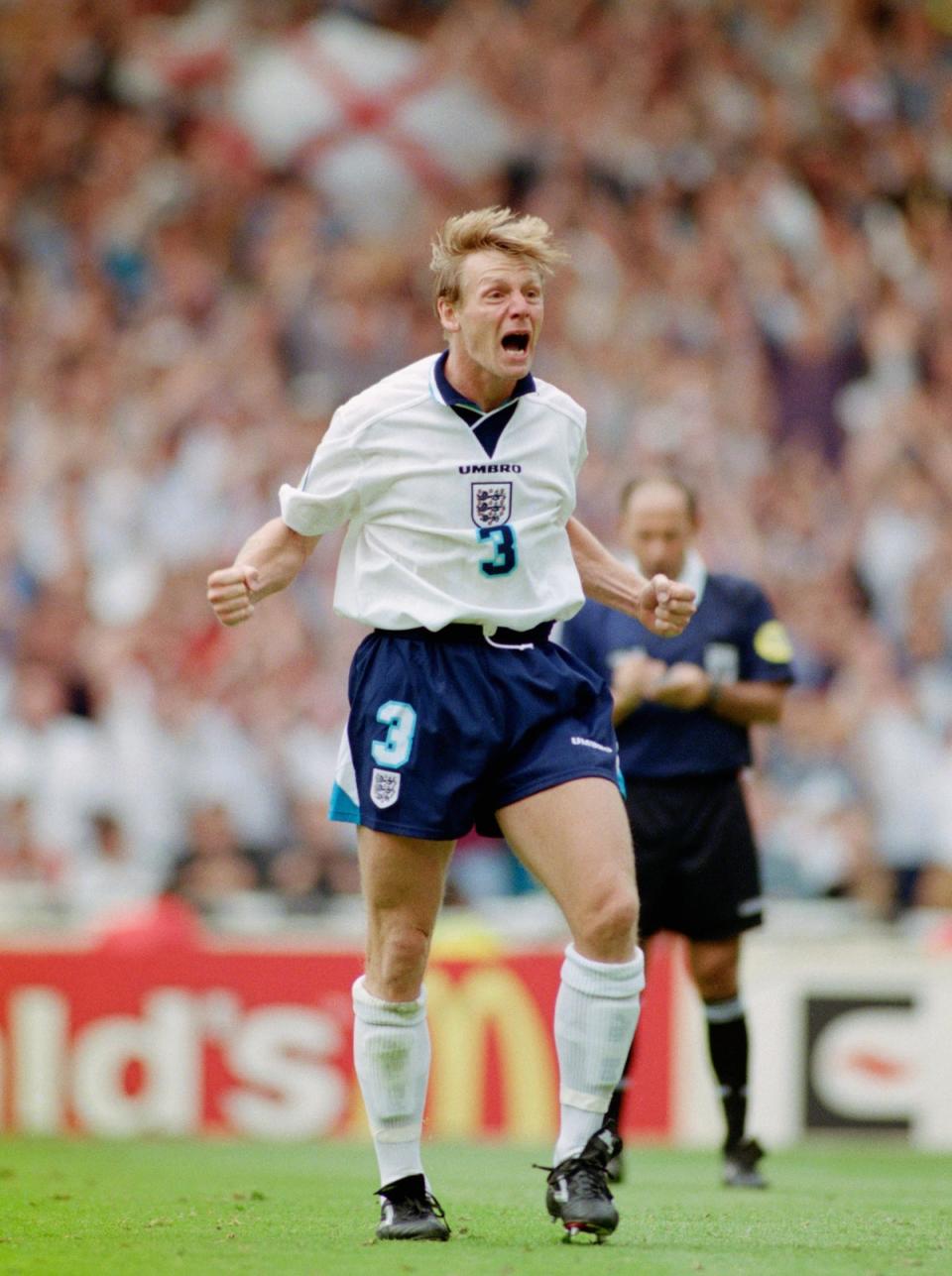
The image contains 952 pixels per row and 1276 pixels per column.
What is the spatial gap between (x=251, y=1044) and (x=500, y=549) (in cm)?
616

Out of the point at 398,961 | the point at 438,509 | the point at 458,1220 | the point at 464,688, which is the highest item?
the point at 438,509

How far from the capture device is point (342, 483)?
5254mm

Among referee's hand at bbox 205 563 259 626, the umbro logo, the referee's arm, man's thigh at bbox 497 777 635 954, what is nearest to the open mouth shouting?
the umbro logo

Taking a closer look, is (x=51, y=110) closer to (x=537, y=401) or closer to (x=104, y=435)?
(x=104, y=435)

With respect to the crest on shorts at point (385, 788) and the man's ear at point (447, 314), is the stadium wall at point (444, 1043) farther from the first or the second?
the man's ear at point (447, 314)

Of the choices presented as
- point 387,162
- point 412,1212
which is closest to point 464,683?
point 412,1212

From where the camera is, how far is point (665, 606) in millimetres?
5422

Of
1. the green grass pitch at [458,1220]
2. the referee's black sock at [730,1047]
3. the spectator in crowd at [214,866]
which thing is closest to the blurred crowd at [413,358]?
the spectator in crowd at [214,866]

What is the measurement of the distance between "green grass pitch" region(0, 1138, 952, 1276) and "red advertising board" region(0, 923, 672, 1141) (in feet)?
5.51

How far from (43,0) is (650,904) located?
469 inches

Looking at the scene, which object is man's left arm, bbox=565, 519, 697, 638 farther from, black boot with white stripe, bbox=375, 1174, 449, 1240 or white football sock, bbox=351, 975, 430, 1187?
black boot with white stripe, bbox=375, 1174, 449, 1240

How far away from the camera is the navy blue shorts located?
5.09 metres

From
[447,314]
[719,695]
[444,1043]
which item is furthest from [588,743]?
[444,1043]

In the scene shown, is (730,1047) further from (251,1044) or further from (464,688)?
(251,1044)
